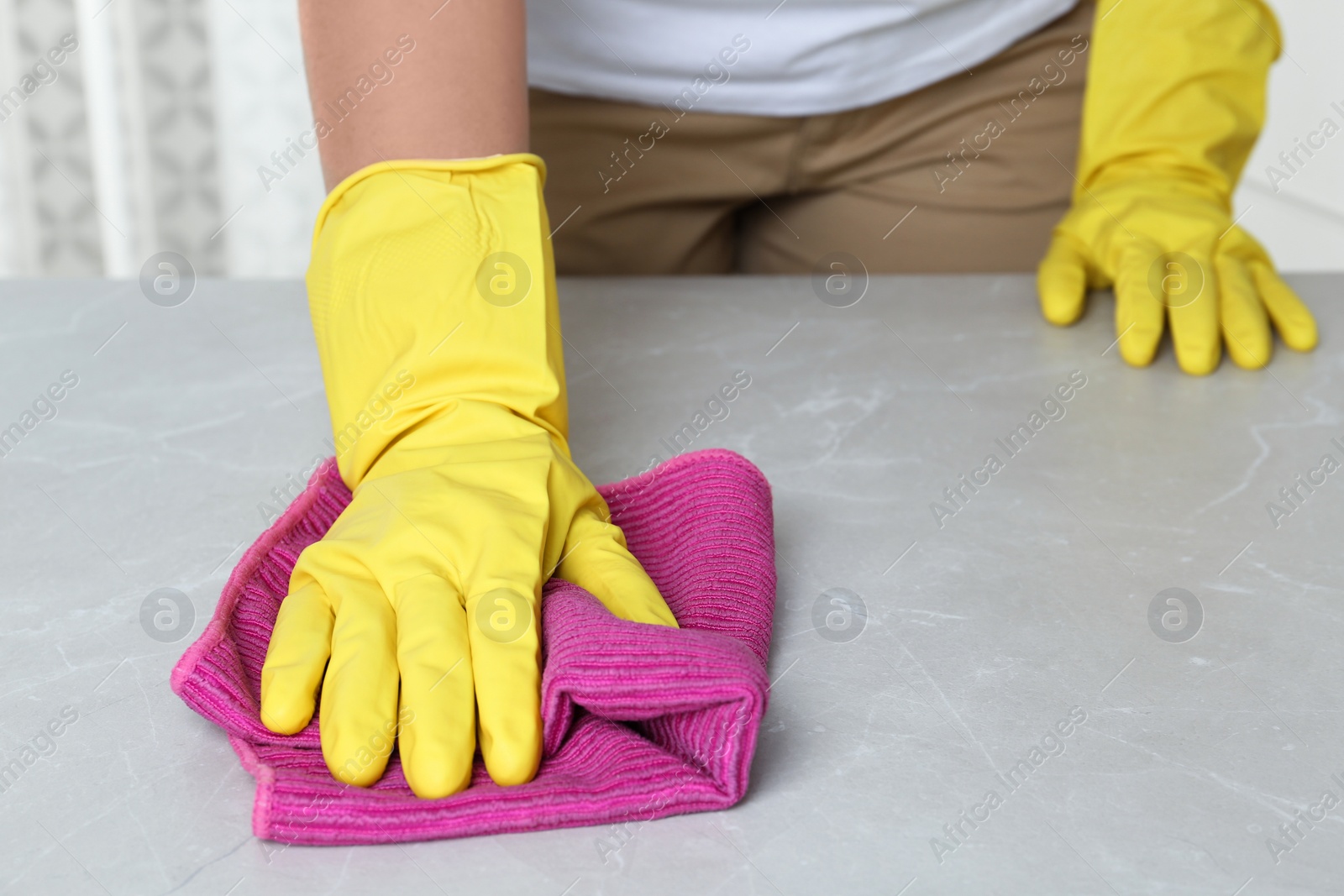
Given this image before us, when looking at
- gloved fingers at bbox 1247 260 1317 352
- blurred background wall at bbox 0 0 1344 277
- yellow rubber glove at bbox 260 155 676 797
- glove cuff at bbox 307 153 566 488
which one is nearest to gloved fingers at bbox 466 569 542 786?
yellow rubber glove at bbox 260 155 676 797

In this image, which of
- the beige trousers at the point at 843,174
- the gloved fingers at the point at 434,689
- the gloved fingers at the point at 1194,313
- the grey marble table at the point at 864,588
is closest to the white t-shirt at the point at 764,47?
the beige trousers at the point at 843,174

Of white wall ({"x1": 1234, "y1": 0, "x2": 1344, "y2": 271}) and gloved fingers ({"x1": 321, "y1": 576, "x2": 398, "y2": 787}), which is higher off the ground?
gloved fingers ({"x1": 321, "y1": 576, "x2": 398, "y2": 787})

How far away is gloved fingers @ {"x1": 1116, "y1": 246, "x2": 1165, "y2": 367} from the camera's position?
106 centimetres

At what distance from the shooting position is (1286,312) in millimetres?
1109

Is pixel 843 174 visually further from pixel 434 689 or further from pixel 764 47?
pixel 434 689

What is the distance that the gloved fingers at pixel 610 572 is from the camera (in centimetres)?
61

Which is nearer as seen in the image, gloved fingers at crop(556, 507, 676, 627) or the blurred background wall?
gloved fingers at crop(556, 507, 676, 627)

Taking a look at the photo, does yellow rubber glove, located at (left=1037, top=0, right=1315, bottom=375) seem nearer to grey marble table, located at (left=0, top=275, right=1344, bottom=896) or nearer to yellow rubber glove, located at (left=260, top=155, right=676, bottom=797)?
grey marble table, located at (left=0, top=275, right=1344, bottom=896)

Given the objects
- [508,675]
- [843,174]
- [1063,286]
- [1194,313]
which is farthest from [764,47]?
[508,675]

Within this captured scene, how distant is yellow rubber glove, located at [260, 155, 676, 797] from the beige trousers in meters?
0.48

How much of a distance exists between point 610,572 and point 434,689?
0.13m

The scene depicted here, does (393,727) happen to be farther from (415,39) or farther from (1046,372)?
(1046,372)

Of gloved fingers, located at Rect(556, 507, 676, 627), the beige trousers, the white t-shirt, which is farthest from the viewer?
the beige trousers

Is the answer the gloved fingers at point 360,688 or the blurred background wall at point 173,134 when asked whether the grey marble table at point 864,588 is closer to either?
the gloved fingers at point 360,688
